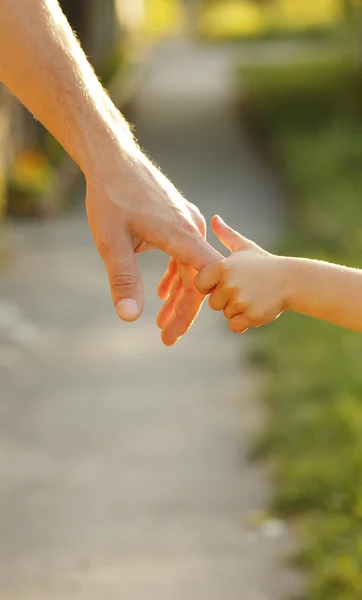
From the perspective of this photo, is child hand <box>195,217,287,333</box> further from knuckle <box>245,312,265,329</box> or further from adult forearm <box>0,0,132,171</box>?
adult forearm <box>0,0,132,171</box>

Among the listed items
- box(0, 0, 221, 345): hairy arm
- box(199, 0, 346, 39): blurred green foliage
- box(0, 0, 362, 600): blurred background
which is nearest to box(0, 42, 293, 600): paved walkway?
box(0, 0, 362, 600): blurred background

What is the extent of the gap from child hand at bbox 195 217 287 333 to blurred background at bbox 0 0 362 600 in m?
1.32

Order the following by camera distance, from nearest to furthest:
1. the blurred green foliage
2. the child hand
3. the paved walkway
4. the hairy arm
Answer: the child hand → the hairy arm → the paved walkway → the blurred green foliage

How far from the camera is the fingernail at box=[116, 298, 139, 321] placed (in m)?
2.55

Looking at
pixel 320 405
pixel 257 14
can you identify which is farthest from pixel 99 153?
pixel 257 14

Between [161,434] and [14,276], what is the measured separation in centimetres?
328

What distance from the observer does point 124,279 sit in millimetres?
2613

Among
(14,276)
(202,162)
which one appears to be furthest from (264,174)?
(14,276)

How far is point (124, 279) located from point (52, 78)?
0.52 m

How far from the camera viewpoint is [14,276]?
818 centimetres

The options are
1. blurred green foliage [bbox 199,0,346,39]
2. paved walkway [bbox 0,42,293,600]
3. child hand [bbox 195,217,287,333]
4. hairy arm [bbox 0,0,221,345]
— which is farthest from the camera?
blurred green foliage [bbox 199,0,346,39]

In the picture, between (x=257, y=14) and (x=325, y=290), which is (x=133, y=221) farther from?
(x=257, y=14)

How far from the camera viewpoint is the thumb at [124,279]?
8.47ft

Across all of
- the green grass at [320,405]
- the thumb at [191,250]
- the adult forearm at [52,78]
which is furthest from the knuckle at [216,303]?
the green grass at [320,405]
